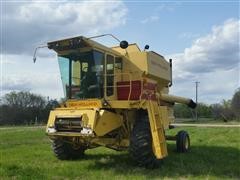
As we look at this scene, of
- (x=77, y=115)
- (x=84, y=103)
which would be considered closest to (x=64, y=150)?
(x=84, y=103)

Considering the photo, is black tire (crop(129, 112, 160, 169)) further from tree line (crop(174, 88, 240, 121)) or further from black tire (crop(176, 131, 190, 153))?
tree line (crop(174, 88, 240, 121))

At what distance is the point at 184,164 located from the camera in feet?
42.9

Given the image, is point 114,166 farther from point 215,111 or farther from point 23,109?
point 215,111

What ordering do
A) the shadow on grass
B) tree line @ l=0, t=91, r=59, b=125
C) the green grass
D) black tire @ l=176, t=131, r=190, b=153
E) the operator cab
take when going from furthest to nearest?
tree line @ l=0, t=91, r=59, b=125
black tire @ l=176, t=131, r=190, b=153
the operator cab
the shadow on grass
the green grass

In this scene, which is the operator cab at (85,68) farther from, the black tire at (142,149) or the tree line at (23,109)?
the tree line at (23,109)

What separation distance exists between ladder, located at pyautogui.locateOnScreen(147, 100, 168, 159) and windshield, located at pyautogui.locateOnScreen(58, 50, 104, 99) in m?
1.61

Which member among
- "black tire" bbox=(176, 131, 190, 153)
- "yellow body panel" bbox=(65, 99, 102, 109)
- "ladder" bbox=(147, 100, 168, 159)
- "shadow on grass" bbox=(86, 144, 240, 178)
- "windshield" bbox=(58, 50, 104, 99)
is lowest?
"shadow on grass" bbox=(86, 144, 240, 178)

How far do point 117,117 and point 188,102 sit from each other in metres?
8.01

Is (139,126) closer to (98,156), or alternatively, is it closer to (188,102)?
(98,156)

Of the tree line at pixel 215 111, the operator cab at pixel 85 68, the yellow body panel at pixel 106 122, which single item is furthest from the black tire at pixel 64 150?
the tree line at pixel 215 111

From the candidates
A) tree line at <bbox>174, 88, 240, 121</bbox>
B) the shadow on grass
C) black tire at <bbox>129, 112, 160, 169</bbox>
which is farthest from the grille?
Answer: tree line at <bbox>174, 88, 240, 121</bbox>

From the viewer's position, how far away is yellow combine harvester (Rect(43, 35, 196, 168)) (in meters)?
11.9

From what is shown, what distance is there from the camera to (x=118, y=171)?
11586 millimetres

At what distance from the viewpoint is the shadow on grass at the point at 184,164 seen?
1141 cm
